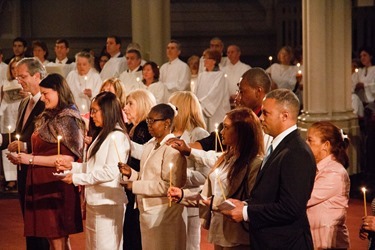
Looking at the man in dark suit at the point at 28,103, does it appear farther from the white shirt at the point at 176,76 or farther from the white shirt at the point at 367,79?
the white shirt at the point at 367,79

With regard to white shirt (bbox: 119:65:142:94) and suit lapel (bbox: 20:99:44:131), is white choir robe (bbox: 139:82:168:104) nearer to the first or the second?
white shirt (bbox: 119:65:142:94)

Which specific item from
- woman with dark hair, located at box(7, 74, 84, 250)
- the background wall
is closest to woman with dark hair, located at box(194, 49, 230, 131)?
the background wall

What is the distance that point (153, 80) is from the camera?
1176cm

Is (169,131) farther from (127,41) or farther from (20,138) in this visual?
(127,41)

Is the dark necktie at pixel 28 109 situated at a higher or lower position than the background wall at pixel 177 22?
lower

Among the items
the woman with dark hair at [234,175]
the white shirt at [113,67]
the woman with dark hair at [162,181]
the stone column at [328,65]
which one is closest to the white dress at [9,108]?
the white shirt at [113,67]

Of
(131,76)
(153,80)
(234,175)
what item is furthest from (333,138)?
(131,76)

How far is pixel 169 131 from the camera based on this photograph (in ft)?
22.7

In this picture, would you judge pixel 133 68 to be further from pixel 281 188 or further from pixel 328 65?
pixel 281 188

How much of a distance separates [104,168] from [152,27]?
798 cm

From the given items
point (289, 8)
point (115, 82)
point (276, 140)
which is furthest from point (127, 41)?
point (276, 140)

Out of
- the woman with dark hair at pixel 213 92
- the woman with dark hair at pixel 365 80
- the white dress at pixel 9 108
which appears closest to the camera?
the white dress at pixel 9 108

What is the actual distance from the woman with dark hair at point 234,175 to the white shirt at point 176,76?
7184 mm

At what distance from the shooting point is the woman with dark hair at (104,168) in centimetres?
704
